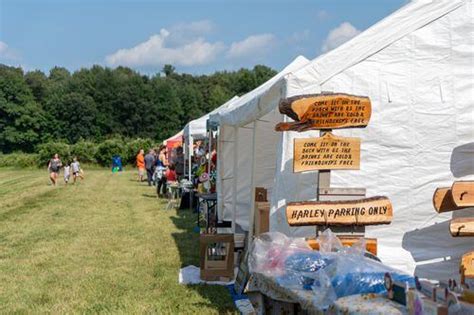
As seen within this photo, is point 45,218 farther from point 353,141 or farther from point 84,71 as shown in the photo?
point 84,71

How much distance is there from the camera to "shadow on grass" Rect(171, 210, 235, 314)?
6117 millimetres

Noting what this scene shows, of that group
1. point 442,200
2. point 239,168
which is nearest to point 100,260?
point 239,168

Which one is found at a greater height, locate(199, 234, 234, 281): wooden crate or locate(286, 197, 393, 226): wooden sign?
locate(286, 197, 393, 226): wooden sign

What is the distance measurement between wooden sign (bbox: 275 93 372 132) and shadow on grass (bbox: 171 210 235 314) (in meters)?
2.14

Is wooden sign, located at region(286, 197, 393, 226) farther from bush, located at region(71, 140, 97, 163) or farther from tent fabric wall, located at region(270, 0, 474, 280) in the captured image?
bush, located at region(71, 140, 97, 163)

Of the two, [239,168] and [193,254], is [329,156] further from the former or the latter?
[239,168]

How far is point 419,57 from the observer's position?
5.92m

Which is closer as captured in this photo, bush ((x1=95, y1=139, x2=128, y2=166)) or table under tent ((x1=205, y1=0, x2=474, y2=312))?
table under tent ((x1=205, y1=0, x2=474, y2=312))

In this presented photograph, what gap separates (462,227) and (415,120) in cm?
124

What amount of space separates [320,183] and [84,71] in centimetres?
Result: 7908

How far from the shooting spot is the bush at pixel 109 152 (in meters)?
47.7

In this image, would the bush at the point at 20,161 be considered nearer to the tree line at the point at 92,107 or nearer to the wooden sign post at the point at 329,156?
the tree line at the point at 92,107

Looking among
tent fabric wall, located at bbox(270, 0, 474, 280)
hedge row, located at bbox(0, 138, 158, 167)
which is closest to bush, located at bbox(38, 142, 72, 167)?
hedge row, located at bbox(0, 138, 158, 167)

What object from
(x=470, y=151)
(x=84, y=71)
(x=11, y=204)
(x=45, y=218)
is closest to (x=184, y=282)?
(x=470, y=151)
